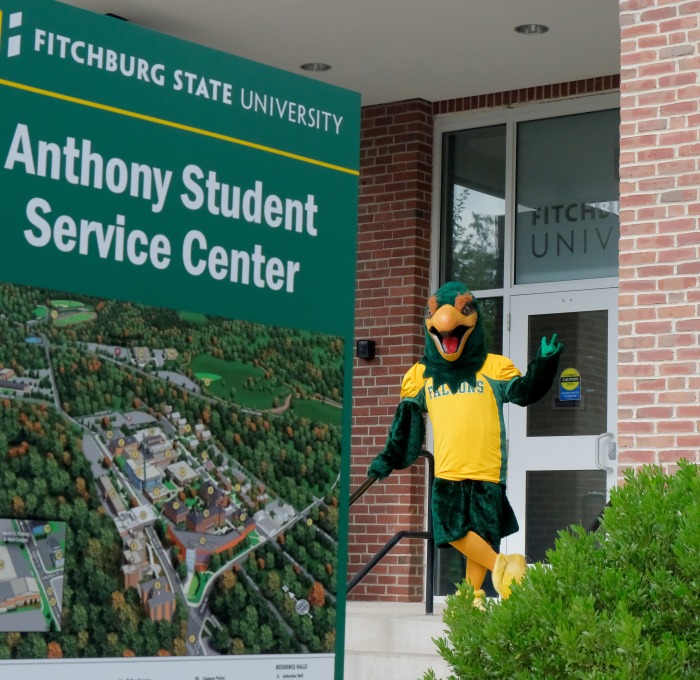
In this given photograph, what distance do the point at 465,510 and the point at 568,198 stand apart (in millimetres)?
3586

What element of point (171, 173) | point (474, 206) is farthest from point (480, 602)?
point (474, 206)

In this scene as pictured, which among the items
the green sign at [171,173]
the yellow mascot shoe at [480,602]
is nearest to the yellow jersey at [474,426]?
the yellow mascot shoe at [480,602]

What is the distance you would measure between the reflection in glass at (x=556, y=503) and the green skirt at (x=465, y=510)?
2.46 meters

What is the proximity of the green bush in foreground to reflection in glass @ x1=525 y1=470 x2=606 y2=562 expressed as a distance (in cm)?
525

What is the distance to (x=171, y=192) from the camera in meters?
2.22

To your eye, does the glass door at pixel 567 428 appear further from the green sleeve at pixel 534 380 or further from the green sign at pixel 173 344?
the green sign at pixel 173 344

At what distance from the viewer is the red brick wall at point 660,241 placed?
595 cm

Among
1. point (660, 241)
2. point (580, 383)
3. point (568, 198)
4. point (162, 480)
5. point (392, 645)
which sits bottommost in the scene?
point (392, 645)

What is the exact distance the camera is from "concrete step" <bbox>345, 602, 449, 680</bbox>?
658 centimetres

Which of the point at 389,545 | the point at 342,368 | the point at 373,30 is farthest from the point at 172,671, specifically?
the point at 373,30

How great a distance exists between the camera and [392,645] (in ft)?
24.1

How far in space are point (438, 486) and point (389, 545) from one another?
1211 millimetres

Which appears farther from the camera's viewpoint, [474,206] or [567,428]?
[474,206]

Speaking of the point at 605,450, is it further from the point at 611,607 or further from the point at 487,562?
the point at 611,607
